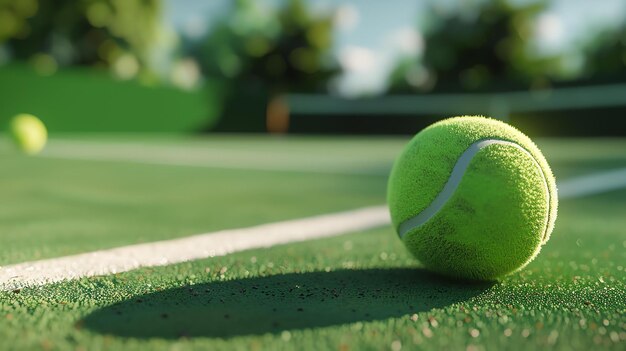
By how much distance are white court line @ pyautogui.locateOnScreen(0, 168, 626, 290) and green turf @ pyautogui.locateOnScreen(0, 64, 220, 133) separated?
17699mm

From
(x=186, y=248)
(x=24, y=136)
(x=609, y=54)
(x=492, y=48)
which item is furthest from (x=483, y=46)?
(x=186, y=248)

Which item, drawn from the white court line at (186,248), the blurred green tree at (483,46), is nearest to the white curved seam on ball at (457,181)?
the white court line at (186,248)

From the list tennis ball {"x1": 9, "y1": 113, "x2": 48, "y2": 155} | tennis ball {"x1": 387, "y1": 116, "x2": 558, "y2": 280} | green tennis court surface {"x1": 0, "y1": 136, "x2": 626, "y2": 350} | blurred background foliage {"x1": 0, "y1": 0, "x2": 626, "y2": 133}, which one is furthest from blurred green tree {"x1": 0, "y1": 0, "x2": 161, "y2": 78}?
tennis ball {"x1": 387, "y1": 116, "x2": 558, "y2": 280}

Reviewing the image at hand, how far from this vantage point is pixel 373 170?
838cm

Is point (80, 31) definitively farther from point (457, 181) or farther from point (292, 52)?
point (457, 181)

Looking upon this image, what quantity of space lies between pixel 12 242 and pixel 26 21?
33.6 metres

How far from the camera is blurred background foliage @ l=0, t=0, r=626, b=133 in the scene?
83.0 feet

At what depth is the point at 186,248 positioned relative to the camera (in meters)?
3.04

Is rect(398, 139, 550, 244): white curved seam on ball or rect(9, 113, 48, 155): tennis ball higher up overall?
rect(398, 139, 550, 244): white curved seam on ball

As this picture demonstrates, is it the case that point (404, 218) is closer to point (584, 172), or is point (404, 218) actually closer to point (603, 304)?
point (603, 304)

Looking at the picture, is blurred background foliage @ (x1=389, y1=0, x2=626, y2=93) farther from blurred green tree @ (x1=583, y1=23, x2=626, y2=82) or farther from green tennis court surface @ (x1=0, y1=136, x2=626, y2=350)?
green tennis court surface @ (x1=0, y1=136, x2=626, y2=350)

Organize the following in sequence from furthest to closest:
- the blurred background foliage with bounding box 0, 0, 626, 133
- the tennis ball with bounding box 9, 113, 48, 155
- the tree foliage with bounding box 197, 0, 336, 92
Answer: the tree foliage with bounding box 197, 0, 336, 92 < the blurred background foliage with bounding box 0, 0, 626, 133 < the tennis ball with bounding box 9, 113, 48, 155

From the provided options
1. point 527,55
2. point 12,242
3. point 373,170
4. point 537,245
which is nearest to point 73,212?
point 12,242

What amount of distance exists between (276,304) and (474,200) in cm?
83
